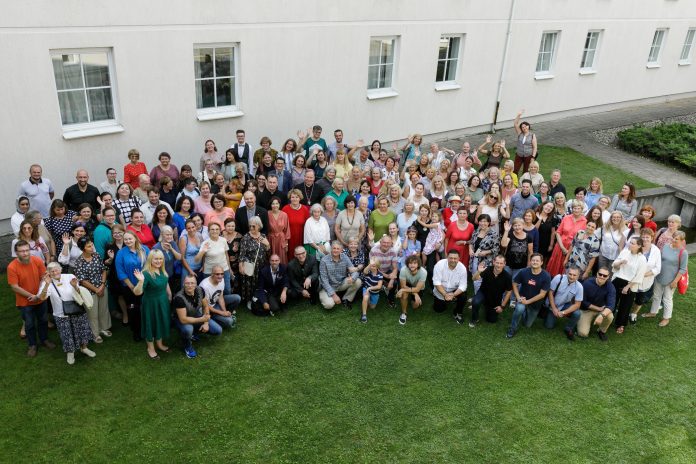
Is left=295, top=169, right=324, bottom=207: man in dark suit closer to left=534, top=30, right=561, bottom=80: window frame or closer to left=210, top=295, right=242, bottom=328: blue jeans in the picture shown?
left=210, top=295, right=242, bottom=328: blue jeans

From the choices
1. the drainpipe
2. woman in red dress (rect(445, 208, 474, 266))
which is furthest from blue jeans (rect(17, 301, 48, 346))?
the drainpipe

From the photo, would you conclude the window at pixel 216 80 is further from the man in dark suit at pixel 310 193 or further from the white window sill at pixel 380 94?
the white window sill at pixel 380 94

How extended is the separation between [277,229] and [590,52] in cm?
1566

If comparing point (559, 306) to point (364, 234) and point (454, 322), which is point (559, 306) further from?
point (364, 234)

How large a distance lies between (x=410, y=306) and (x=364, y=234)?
4.51 feet

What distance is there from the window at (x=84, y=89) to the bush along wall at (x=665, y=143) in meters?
14.5

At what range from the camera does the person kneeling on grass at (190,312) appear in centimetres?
784

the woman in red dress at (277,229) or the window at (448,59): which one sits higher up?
the window at (448,59)

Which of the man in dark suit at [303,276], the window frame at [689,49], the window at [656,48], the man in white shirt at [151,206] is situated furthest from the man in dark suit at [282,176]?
the window frame at [689,49]

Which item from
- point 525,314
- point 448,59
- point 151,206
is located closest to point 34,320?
point 151,206

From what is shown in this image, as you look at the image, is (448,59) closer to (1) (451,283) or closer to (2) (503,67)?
(2) (503,67)

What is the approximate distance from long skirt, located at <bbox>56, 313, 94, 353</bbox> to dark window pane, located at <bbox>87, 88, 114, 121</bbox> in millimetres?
4820

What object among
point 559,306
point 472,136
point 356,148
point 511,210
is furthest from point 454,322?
point 472,136

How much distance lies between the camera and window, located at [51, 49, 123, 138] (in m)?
10.4
